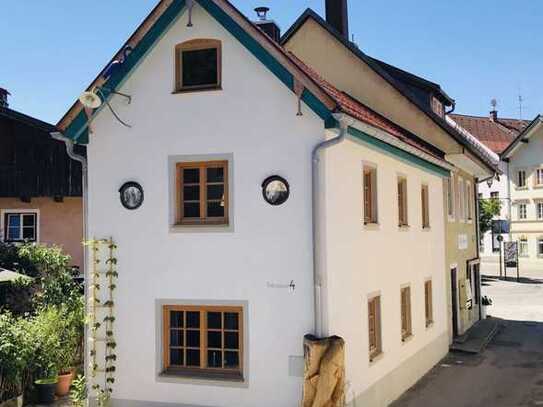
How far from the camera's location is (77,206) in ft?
79.0

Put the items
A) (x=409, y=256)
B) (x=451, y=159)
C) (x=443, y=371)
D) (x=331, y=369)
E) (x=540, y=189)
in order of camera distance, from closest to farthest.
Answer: (x=331, y=369), (x=409, y=256), (x=443, y=371), (x=451, y=159), (x=540, y=189)

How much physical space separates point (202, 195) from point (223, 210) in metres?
0.47

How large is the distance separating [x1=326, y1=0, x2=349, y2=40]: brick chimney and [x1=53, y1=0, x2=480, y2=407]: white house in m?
7.81

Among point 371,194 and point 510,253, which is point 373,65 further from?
point 510,253

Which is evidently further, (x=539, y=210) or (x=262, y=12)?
(x=539, y=210)

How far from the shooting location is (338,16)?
62.4 ft

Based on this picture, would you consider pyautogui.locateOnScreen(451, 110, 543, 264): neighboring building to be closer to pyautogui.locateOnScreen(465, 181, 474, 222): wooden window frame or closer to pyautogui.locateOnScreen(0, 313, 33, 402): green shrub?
pyautogui.locateOnScreen(465, 181, 474, 222): wooden window frame

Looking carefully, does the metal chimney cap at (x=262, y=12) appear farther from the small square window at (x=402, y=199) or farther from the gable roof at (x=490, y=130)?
the gable roof at (x=490, y=130)

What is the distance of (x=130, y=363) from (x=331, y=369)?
364cm

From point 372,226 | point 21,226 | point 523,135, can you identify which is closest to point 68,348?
point 372,226

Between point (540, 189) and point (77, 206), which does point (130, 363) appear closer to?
point (77, 206)

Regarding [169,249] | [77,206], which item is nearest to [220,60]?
[169,249]

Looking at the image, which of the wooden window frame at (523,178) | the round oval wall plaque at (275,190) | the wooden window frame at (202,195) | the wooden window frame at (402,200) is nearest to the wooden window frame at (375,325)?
the wooden window frame at (402,200)

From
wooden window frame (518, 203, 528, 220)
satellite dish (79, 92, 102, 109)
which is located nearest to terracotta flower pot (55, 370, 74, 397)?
satellite dish (79, 92, 102, 109)
